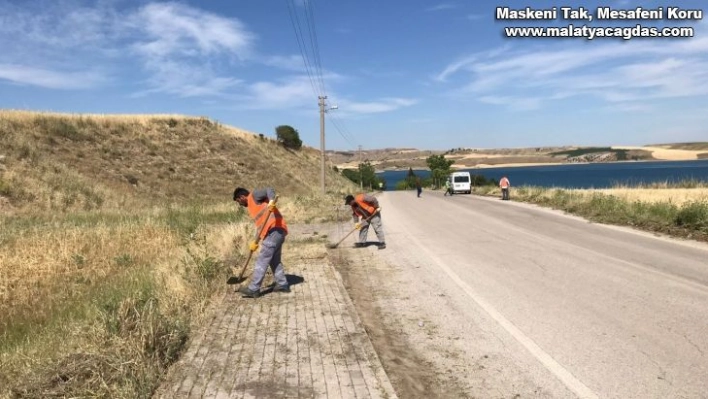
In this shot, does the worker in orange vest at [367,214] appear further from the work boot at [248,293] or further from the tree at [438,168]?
the tree at [438,168]

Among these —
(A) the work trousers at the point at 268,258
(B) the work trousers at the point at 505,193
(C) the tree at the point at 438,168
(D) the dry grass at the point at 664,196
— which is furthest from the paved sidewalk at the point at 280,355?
(C) the tree at the point at 438,168

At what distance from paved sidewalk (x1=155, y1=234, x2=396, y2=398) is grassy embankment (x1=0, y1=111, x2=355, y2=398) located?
1.00ft

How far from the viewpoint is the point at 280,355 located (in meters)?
4.96

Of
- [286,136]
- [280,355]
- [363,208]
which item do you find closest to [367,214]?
[363,208]

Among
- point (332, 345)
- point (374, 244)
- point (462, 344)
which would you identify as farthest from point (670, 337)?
point (374, 244)

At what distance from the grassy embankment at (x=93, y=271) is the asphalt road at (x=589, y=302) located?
11.2 feet

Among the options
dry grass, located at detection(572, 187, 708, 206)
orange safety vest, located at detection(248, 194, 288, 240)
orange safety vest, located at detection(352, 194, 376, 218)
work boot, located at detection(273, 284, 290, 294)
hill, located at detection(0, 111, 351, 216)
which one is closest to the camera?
orange safety vest, located at detection(248, 194, 288, 240)

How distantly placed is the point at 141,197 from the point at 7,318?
26.8 m

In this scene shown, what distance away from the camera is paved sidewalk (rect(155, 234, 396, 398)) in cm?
418

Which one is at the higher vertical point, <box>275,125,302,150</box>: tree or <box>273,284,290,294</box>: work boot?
<box>275,125,302,150</box>: tree

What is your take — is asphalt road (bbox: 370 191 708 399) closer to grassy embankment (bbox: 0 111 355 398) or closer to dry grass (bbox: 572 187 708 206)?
grassy embankment (bbox: 0 111 355 398)

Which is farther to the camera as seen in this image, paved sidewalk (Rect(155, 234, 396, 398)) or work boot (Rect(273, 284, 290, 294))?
work boot (Rect(273, 284, 290, 294))

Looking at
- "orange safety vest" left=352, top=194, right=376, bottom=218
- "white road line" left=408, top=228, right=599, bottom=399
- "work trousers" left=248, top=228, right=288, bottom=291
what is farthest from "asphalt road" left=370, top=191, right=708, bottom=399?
"work trousers" left=248, top=228, right=288, bottom=291

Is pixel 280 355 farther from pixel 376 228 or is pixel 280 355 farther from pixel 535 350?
pixel 376 228
